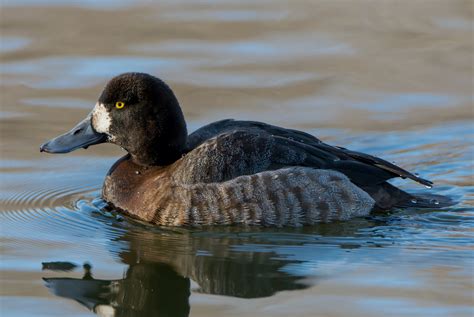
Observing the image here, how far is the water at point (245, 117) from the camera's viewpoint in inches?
265

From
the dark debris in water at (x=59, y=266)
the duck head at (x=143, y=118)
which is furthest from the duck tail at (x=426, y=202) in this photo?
the dark debris in water at (x=59, y=266)

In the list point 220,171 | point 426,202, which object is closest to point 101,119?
point 220,171

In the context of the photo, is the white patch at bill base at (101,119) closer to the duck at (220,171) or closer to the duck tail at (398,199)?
the duck at (220,171)

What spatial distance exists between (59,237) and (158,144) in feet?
3.58

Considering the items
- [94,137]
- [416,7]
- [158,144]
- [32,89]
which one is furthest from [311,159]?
[416,7]

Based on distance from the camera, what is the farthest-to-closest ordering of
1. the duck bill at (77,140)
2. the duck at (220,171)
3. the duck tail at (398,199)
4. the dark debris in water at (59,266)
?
1. the duck bill at (77,140)
2. the duck tail at (398,199)
3. the duck at (220,171)
4. the dark debris in water at (59,266)

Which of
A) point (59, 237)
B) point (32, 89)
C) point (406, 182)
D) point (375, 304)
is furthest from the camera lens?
point (32, 89)

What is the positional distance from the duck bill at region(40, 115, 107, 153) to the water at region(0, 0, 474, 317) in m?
0.49

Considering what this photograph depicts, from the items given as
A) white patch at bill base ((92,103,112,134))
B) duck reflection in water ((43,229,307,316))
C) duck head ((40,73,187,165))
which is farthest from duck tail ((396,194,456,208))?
white patch at bill base ((92,103,112,134))

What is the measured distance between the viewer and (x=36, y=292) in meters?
6.79

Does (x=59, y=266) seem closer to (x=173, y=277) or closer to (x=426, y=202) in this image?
(x=173, y=277)

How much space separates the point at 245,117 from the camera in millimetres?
10719

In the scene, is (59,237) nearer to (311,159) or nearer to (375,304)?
(311,159)

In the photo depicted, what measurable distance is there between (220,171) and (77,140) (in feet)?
4.30
